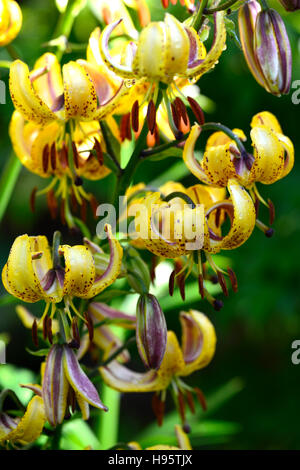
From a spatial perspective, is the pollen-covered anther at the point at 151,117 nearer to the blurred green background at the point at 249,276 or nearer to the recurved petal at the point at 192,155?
the recurved petal at the point at 192,155

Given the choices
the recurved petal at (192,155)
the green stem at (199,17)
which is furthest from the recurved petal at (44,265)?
the green stem at (199,17)

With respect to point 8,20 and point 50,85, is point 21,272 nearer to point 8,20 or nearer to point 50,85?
point 50,85

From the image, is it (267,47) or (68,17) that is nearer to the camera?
(267,47)

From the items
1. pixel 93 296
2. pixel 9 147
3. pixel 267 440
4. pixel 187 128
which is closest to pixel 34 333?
pixel 93 296

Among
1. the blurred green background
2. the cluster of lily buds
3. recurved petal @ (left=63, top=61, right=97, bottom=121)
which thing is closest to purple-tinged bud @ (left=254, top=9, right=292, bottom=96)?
the cluster of lily buds

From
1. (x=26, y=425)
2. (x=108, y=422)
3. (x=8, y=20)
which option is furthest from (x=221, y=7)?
(x=108, y=422)

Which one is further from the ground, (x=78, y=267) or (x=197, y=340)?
(x=78, y=267)

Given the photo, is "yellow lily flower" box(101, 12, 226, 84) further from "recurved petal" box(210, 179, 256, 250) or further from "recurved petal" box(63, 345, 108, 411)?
"recurved petal" box(63, 345, 108, 411)
